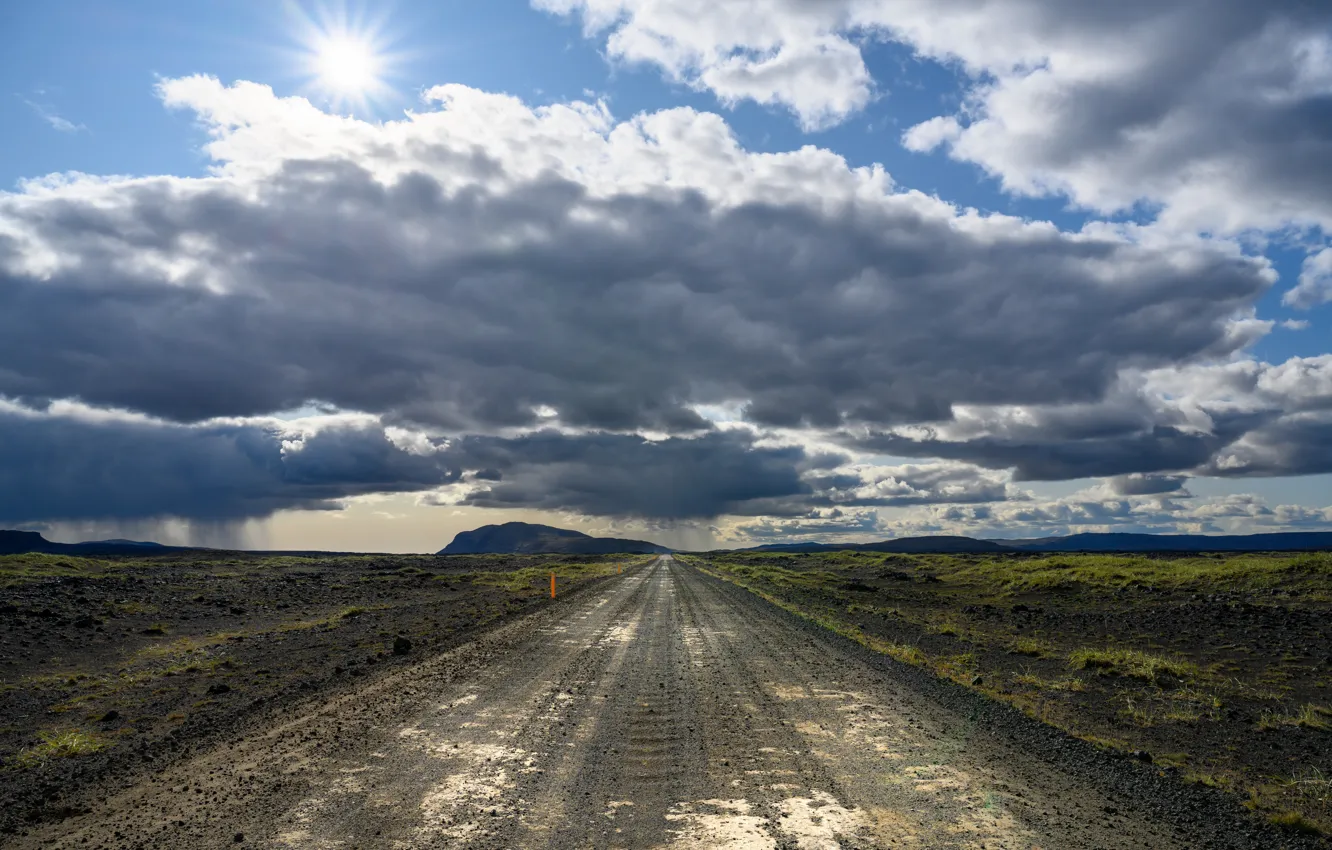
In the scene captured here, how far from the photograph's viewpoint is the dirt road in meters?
7.35

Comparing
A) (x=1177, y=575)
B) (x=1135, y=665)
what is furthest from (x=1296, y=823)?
(x=1177, y=575)

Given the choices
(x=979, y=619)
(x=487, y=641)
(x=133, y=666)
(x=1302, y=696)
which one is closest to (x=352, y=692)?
(x=487, y=641)

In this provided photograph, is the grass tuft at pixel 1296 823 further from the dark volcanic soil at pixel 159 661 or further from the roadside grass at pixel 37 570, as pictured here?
the roadside grass at pixel 37 570

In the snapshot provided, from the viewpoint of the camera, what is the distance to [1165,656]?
21031 millimetres

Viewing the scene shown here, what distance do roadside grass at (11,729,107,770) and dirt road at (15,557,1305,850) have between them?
268 centimetres

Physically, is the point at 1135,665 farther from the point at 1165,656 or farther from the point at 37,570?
the point at 37,570

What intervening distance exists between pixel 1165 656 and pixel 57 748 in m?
26.2

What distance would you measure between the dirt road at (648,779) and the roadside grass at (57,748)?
2683 mm

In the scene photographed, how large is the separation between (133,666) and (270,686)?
6959 mm

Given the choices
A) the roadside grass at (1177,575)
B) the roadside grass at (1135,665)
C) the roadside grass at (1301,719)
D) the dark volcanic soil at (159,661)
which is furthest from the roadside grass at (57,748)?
the roadside grass at (1177,575)

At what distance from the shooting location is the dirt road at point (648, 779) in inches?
289

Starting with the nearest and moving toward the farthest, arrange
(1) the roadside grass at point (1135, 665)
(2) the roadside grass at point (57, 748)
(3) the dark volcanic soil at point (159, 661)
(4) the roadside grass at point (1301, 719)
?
(3) the dark volcanic soil at point (159, 661)
(2) the roadside grass at point (57, 748)
(4) the roadside grass at point (1301, 719)
(1) the roadside grass at point (1135, 665)

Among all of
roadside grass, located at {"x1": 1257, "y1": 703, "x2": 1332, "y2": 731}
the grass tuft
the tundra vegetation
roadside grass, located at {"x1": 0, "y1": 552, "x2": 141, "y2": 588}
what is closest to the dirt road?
the grass tuft

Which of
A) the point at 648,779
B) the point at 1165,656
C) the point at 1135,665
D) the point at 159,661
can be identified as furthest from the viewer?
the point at 1165,656
